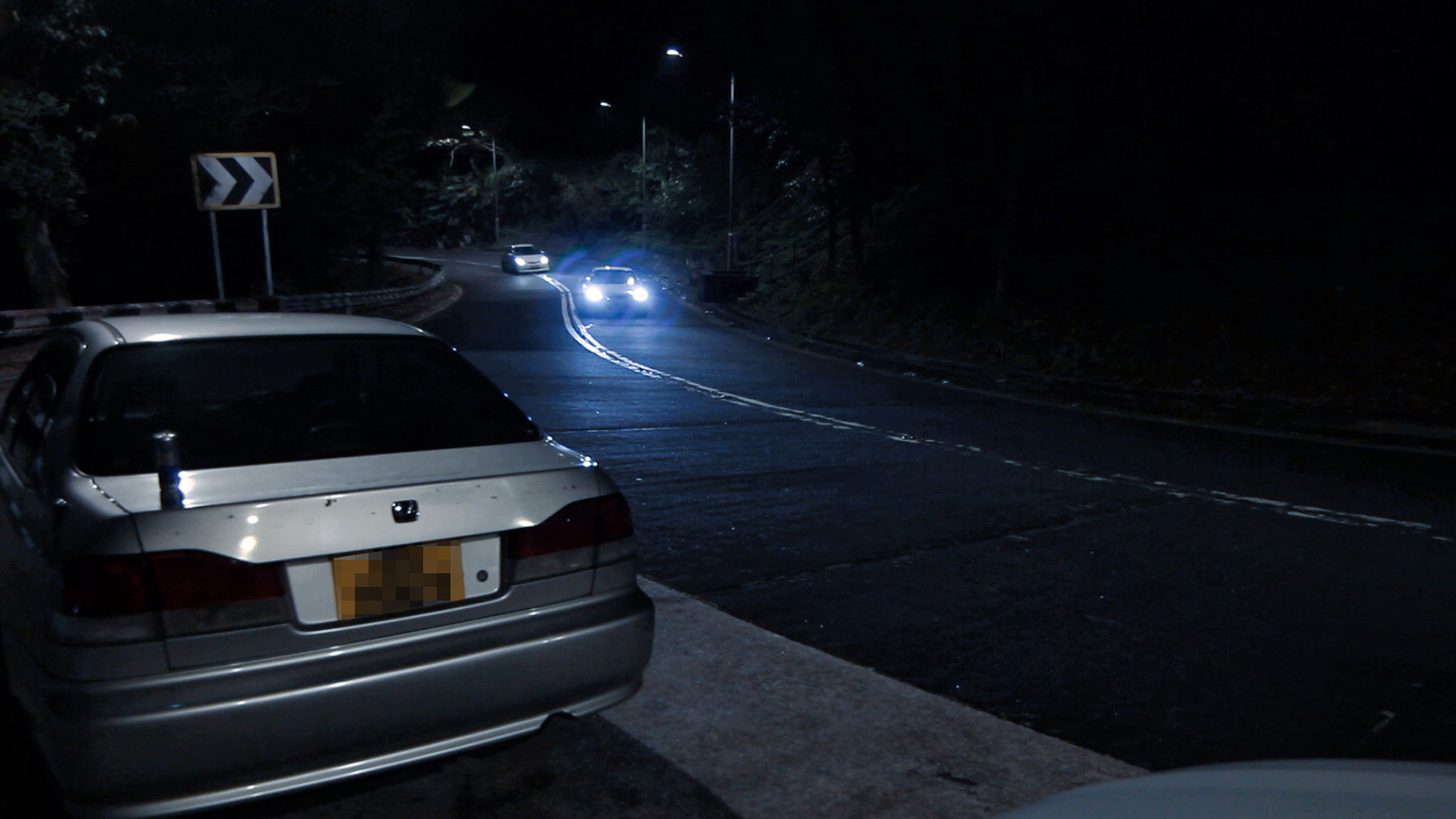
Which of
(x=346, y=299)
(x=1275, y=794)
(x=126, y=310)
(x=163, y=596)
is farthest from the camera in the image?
(x=346, y=299)

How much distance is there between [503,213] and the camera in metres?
84.1

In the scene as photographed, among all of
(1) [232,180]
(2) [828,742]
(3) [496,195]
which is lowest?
(2) [828,742]

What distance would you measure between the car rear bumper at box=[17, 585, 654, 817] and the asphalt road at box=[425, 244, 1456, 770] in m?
1.95

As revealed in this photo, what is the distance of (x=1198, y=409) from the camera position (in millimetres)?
14148

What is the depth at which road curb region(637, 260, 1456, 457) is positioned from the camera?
1202cm

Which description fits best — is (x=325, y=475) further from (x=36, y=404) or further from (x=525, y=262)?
(x=525, y=262)

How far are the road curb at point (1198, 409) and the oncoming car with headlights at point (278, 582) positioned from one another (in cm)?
1069

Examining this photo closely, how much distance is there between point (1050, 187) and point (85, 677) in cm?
2532

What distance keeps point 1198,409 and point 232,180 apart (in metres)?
11.8

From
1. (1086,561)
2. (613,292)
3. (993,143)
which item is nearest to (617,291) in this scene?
(613,292)

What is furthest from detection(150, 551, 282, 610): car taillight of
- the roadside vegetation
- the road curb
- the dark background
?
the dark background

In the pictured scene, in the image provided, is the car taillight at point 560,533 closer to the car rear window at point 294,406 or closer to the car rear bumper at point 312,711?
the car rear bumper at point 312,711

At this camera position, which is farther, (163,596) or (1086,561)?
(1086,561)

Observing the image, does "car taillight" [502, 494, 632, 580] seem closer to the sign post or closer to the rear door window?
the rear door window
